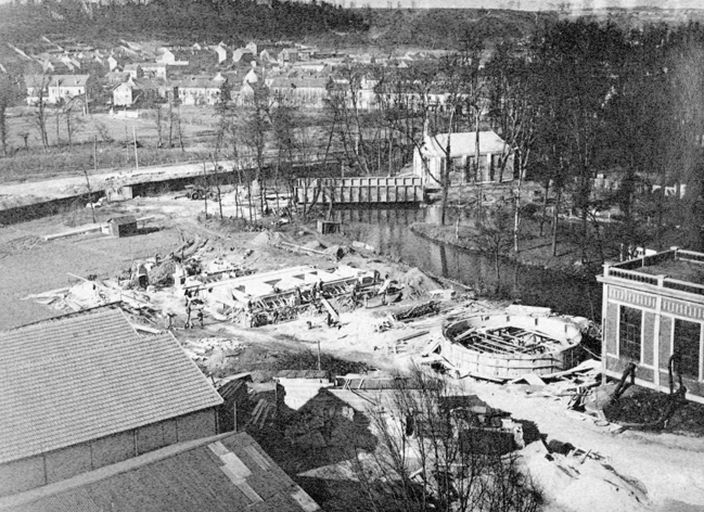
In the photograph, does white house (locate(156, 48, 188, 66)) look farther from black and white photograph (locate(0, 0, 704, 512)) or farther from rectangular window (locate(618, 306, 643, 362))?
rectangular window (locate(618, 306, 643, 362))

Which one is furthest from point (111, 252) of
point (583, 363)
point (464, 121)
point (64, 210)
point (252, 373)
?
point (464, 121)

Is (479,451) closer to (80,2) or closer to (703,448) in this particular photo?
(703,448)

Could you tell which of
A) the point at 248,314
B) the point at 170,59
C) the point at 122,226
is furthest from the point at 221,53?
the point at 248,314

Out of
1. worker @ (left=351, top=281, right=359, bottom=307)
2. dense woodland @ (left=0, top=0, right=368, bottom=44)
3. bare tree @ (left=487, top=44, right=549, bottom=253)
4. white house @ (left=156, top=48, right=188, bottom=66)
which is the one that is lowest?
A: worker @ (left=351, top=281, right=359, bottom=307)

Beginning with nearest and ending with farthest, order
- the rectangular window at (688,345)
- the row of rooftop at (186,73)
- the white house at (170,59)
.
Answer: the rectangular window at (688,345), the row of rooftop at (186,73), the white house at (170,59)

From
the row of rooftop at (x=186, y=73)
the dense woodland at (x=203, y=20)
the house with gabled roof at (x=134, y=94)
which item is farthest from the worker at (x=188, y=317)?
the dense woodland at (x=203, y=20)

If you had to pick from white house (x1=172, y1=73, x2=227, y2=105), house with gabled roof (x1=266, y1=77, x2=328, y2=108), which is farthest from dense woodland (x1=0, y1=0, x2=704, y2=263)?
white house (x1=172, y1=73, x2=227, y2=105)

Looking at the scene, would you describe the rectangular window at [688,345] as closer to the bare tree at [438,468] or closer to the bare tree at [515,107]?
the bare tree at [438,468]
